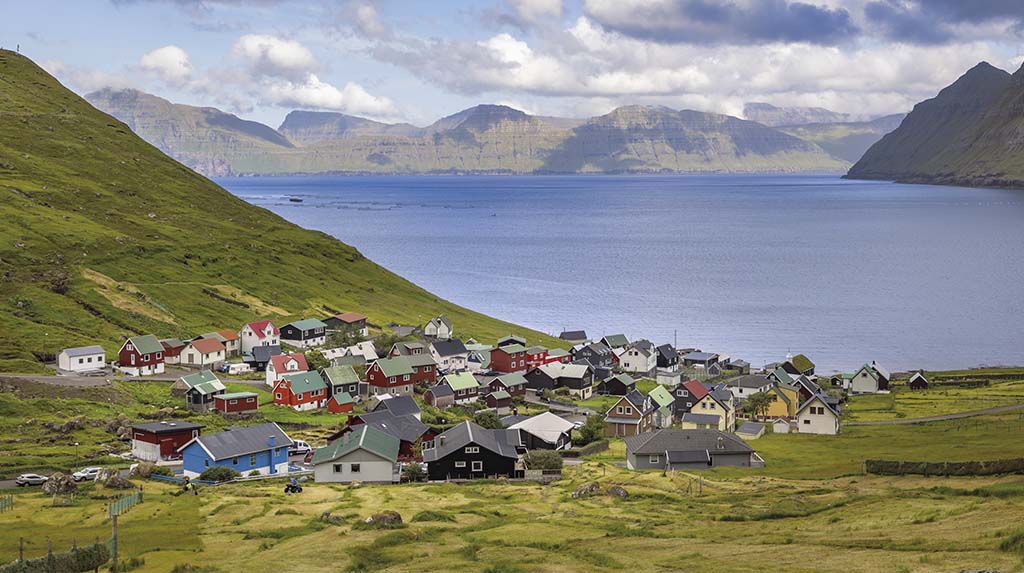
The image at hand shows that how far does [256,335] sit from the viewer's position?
113 meters

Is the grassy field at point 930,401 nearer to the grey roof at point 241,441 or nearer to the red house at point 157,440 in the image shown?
the grey roof at point 241,441

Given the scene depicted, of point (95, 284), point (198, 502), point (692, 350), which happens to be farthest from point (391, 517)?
point (95, 284)

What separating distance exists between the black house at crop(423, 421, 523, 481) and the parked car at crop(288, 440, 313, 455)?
11.8m

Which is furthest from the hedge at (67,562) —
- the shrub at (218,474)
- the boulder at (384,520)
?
the shrub at (218,474)

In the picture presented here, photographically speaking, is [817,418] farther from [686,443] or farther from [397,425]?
[397,425]

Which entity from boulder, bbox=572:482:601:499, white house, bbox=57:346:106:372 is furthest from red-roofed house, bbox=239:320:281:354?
boulder, bbox=572:482:601:499

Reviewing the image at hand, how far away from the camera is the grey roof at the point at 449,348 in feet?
366

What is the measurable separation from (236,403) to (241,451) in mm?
21788

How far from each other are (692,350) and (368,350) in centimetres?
4469

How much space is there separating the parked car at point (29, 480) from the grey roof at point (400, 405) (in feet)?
100

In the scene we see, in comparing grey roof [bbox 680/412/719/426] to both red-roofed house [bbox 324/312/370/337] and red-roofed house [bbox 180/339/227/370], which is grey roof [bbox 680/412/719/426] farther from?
red-roofed house [bbox 180/339/227/370]

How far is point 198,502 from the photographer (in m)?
52.6

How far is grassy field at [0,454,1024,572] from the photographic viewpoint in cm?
Answer: 3494

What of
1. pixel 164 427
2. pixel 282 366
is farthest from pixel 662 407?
pixel 164 427
